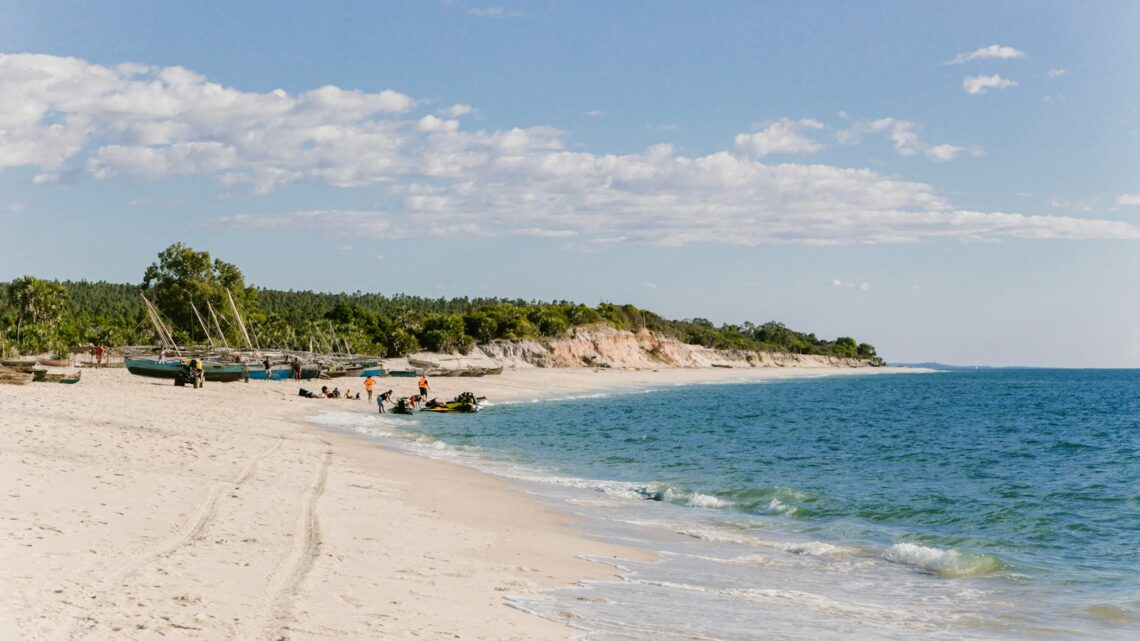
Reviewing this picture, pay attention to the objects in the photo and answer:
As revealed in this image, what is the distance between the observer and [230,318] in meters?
90.2

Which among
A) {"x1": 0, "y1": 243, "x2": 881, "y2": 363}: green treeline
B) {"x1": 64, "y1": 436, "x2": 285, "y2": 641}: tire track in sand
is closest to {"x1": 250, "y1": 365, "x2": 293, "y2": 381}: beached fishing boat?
{"x1": 0, "y1": 243, "x2": 881, "y2": 363}: green treeline

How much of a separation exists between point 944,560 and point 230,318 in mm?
85797

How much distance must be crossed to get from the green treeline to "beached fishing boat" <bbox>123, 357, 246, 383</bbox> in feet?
22.0

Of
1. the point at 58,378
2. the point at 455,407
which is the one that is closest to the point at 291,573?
the point at 58,378

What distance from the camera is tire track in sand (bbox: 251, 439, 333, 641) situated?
7.87 metres

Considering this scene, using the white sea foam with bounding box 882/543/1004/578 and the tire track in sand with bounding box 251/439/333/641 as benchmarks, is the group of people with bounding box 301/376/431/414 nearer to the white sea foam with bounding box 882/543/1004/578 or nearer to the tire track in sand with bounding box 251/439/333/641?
the tire track in sand with bounding box 251/439/333/641

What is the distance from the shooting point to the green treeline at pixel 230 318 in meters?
75.1

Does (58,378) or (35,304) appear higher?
(35,304)

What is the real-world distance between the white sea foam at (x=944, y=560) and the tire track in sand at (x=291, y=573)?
9736mm

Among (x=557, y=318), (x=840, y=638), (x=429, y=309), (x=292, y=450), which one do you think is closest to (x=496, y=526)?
(x=840, y=638)

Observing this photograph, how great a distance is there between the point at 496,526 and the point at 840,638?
709cm

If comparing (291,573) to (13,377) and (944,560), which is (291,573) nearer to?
(944,560)

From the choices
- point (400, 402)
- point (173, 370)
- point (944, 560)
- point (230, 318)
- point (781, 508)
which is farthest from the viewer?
point (230, 318)

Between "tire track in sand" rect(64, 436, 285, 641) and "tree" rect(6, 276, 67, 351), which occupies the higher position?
"tree" rect(6, 276, 67, 351)
